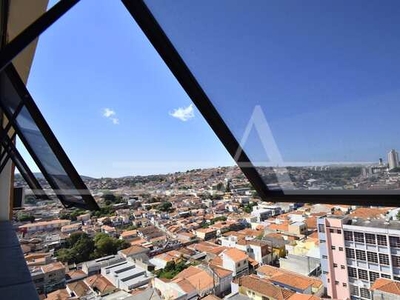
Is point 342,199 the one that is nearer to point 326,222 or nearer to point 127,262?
point 326,222

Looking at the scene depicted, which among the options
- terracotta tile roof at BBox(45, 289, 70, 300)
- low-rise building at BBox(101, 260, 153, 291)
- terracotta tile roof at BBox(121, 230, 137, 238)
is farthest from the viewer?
terracotta tile roof at BBox(121, 230, 137, 238)

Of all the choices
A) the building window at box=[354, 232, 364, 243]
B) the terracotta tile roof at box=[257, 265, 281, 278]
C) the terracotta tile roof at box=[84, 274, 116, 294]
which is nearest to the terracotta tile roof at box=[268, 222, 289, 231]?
the terracotta tile roof at box=[257, 265, 281, 278]

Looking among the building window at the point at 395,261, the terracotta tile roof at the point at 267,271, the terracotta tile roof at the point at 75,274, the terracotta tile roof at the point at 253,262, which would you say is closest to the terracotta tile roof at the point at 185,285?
the terracotta tile roof at the point at 267,271

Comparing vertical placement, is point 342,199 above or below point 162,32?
below

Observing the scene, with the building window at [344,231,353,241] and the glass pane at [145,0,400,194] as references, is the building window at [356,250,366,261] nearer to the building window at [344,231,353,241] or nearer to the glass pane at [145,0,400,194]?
the building window at [344,231,353,241]

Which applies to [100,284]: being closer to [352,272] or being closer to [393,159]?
[352,272]

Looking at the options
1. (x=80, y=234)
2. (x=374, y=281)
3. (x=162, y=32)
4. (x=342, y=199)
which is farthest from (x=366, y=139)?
(x=80, y=234)
